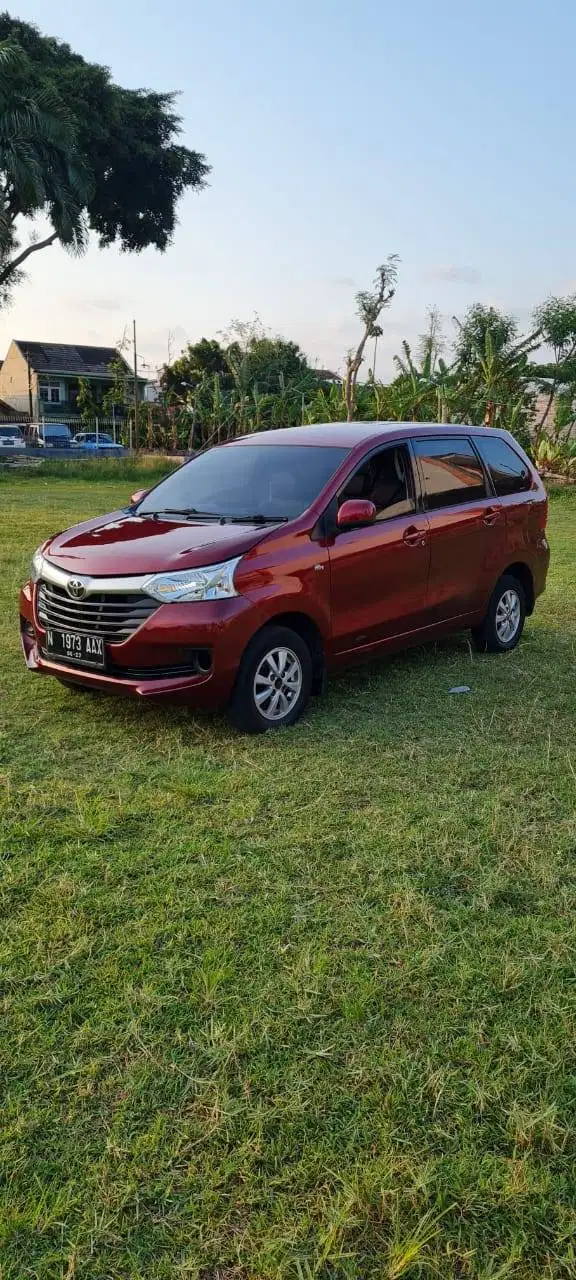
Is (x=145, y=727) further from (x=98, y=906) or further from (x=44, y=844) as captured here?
(x=98, y=906)

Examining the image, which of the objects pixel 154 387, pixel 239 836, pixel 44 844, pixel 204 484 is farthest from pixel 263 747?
pixel 154 387

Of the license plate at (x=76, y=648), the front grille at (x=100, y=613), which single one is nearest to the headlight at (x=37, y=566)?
the front grille at (x=100, y=613)

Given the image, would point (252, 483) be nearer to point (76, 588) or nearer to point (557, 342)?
point (76, 588)

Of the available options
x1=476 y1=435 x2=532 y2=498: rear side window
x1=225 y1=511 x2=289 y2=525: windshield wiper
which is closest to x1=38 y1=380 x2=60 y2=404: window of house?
x1=476 y1=435 x2=532 y2=498: rear side window

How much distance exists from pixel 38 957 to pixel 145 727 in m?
2.31

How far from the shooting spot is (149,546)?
16.9ft

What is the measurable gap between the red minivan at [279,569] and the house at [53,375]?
53.7m

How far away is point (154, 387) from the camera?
5538 centimetres

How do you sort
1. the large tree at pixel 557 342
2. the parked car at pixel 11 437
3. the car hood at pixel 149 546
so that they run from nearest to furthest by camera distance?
the car hood at pixel 149 546, the large tree at pixel 557 342, the parked car at pixel 11 437

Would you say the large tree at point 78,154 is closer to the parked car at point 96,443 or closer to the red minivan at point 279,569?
the parked car at point 96,443

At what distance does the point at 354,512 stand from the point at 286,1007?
3.27 meters

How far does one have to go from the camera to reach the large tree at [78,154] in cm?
2864

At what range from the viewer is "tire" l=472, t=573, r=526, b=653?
7078 mm

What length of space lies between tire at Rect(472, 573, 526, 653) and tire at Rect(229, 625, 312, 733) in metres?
2.18
